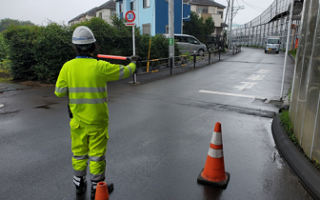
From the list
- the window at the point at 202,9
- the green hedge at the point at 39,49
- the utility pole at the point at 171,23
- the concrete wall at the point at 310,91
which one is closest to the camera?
the concrete wall at the point at 310,91

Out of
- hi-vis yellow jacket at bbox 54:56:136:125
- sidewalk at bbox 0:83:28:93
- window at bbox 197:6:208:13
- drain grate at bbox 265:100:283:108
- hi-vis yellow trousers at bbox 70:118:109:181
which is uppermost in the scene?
window at bbox 197:6:208:13

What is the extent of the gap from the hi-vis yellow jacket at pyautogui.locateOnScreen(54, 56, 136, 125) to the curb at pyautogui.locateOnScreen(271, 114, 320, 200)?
2.64 metres

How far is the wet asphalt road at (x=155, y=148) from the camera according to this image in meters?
3.00

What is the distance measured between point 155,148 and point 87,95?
1.94 meters

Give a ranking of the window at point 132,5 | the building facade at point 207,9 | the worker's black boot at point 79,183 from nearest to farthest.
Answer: the worker's black boot at point 79,183
the window at point 132,5
the building facade at point 207,9

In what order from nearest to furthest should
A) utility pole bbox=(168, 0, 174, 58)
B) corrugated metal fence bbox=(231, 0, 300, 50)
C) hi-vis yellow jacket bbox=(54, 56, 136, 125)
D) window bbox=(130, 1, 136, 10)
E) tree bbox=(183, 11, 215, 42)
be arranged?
1. hi-vis yellow jacket bbox=(54, 56, 136, 125)
2. utility pole bbox=(168, 0, 174, 58)
3. window bbox=(130, 1, 136, 10)
4. tree bbox=(183, 11, 215, 42)
5. corrugated metal fence bbox=(231, 0, 300, 50)

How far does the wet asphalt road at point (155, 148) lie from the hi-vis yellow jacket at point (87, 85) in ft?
3.36

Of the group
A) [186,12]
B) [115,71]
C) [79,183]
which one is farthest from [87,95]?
[186,12]

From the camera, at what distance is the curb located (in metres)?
2.91

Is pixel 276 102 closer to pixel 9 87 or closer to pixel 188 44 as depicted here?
pixel 9 87

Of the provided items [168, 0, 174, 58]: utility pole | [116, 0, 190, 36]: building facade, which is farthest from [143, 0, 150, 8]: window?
[168, 0, 174, 58]: utility pole

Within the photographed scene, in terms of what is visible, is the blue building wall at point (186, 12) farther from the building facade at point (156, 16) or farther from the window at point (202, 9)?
the window at point (202, 9)

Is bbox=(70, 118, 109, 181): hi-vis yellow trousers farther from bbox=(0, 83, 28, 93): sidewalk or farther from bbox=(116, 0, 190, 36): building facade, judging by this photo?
bbox=(116, 0, 190, 36): building facade

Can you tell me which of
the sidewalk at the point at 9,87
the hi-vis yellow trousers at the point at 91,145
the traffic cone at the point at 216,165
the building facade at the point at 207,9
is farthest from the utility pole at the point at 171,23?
the building facade at the point at 207,9
